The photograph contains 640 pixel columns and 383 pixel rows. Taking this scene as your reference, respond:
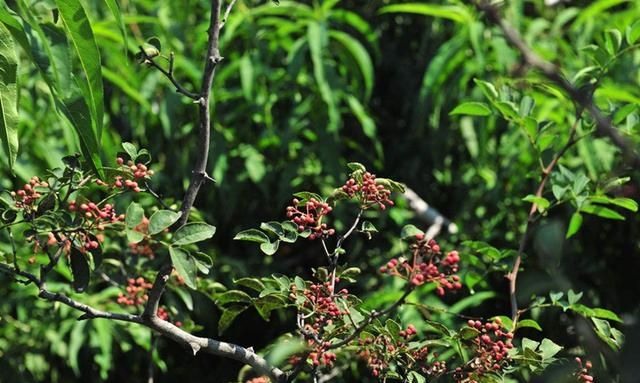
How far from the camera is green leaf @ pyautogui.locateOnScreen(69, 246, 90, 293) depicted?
3.90ft

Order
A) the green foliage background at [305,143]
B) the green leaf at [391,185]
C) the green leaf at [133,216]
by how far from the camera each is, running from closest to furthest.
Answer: the green leaf at [133,216]
the green leaf at [391,185]
the green foliage background at [305,143]

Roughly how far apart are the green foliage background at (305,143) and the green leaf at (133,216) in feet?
3.81

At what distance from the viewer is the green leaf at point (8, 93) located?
1.28 m

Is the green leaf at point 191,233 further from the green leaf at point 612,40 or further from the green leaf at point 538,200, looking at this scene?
the green leaf at point 612,40

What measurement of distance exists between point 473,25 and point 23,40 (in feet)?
4.45

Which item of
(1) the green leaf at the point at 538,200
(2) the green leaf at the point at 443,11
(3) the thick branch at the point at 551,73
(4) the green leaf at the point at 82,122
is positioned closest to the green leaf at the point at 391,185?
(1) the green leaf at the point at 538,200

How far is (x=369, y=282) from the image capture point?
248 centimetres

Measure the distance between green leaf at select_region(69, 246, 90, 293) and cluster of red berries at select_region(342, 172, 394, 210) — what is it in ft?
1.06

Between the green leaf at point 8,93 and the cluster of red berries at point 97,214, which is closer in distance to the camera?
the cluster of red berries at point 97,214

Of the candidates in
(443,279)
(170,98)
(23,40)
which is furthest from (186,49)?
(443,279)

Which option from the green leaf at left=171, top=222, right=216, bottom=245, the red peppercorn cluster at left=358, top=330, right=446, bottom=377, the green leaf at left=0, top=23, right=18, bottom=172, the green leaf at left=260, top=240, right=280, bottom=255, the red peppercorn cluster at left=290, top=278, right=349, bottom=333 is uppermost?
the green leaf at left=0, top=23, right=18, bottom=172

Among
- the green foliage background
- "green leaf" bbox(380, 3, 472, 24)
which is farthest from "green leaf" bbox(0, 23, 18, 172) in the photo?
"green leaf" bbox(380, 3, 472, 24)

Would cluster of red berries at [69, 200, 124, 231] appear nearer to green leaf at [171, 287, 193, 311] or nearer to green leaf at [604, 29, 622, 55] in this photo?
green leaf at [171, 287, 193, 311]

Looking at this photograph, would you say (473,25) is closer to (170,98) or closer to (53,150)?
(170,98)
